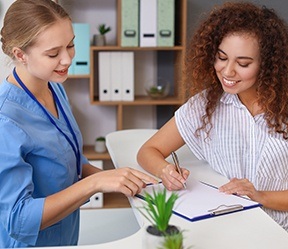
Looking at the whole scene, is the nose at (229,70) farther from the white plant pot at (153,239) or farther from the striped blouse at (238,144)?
the white plant pot at (153,239)

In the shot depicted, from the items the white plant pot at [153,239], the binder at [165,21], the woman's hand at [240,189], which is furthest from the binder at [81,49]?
the white plant pot at [153,239]

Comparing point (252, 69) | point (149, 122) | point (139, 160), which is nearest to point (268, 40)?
point (252, 69)

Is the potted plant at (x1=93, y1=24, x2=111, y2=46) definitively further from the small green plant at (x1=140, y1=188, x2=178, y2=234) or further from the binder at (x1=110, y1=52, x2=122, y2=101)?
the small green plant at (x1=140, y1=188, x2=178, y2=234)

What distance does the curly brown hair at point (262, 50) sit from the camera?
157 centimetres

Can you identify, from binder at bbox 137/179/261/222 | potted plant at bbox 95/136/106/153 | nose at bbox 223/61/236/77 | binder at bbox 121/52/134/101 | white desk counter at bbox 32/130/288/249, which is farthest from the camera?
potted plant at bbox 95/136/106/153

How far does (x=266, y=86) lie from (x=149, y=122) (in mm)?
2202

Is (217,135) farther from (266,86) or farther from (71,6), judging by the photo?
(71,6)

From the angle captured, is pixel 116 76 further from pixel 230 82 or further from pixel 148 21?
pixel 230 82

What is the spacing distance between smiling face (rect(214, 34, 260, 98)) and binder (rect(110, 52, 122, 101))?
184cm

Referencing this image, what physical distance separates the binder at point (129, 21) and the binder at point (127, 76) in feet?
0.41

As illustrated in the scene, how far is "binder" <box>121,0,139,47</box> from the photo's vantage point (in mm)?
3213

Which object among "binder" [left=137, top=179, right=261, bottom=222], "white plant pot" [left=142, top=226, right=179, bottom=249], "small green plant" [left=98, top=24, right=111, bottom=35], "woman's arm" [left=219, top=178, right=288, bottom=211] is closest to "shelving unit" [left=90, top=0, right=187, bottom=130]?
"small green plant" [left=98, top=24, right=111, bottom=35]

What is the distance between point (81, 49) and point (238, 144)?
1.91m

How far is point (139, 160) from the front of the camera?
170 cm
